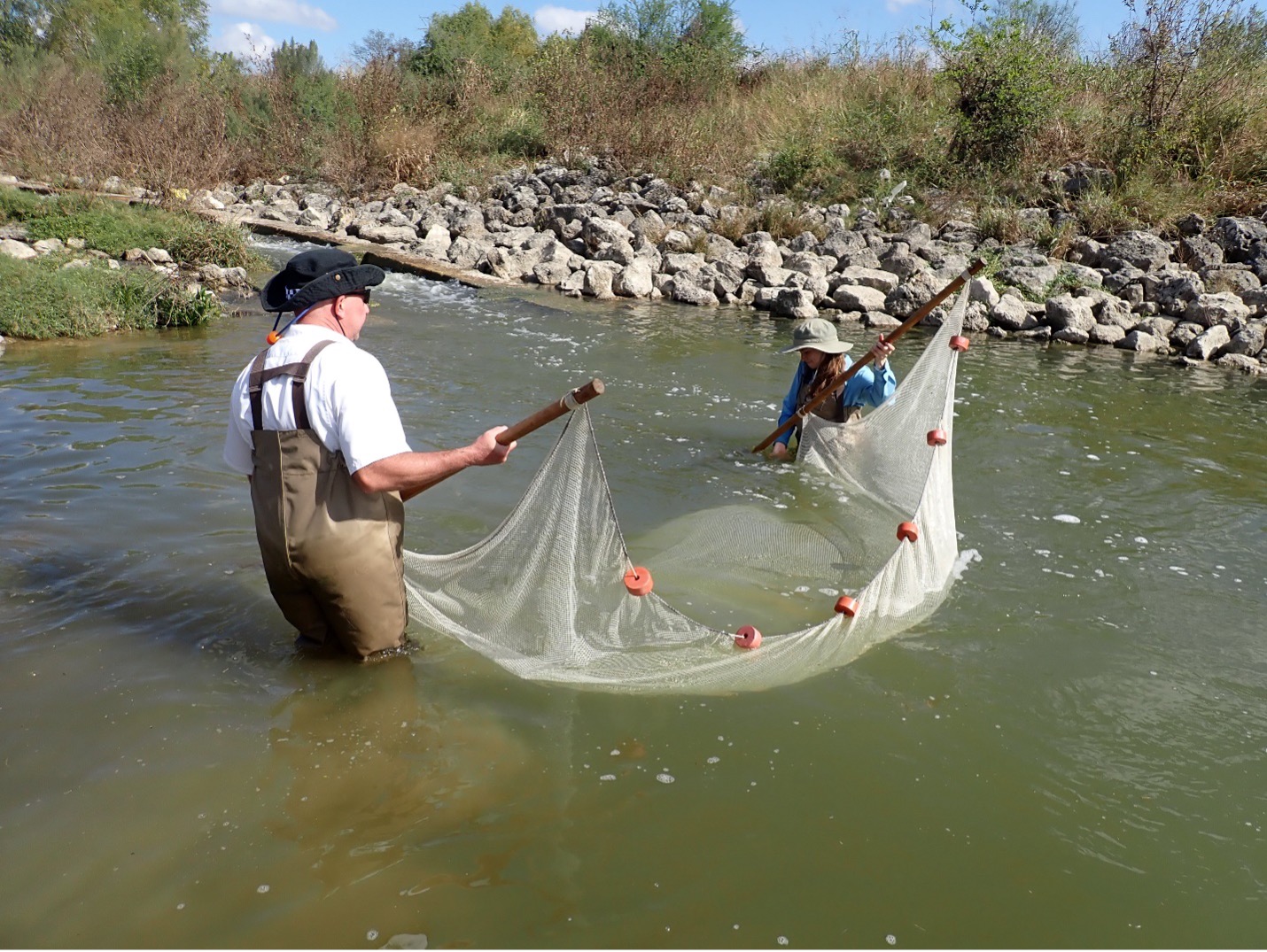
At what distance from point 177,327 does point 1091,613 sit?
9.32 metres

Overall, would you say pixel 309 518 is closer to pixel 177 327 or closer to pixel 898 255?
pixel 177 327

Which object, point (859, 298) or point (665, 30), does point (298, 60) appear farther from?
point (859, 298)

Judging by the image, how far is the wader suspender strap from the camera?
2.75 meters

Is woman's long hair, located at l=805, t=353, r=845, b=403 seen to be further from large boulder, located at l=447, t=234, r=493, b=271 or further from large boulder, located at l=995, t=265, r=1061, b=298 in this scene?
large boulder, located at l=447, t=234, r=493, b=271

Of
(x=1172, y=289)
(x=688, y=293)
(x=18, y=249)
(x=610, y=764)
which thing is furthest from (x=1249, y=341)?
(x=18, y=249)

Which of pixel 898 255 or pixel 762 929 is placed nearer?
pixel 762 929

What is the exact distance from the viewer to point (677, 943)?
2.39 meters

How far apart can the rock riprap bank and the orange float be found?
9857 mm

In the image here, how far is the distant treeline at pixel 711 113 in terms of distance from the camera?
15102 mm

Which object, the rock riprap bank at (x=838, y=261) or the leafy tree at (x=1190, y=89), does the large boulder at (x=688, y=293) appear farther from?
the leafy tree at (x=1190, y=89)

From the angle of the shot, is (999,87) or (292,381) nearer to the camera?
(292,381)

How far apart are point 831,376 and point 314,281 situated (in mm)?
3864

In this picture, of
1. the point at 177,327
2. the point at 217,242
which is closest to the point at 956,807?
the point at 177,327

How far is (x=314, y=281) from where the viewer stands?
2.88m
